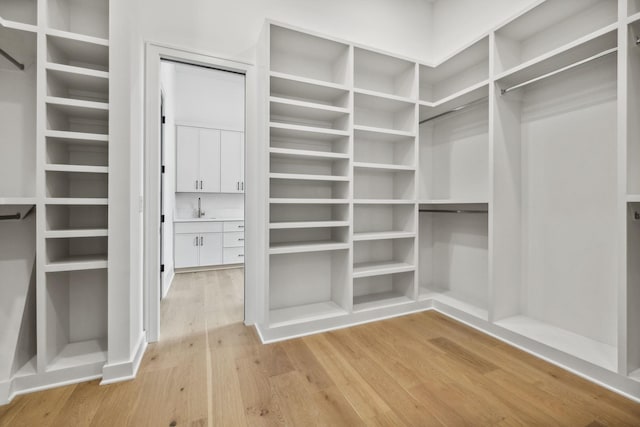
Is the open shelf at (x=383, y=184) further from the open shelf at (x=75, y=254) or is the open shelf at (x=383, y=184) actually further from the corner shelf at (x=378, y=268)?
the open shelf at (x=75, y=254)

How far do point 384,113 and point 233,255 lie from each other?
337 centimetres

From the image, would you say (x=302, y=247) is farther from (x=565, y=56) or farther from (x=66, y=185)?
(x=565, y=56)

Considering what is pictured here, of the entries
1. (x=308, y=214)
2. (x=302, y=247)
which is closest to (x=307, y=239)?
(x=308, y=214)

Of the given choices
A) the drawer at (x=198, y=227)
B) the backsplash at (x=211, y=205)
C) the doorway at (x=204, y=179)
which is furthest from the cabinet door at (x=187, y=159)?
the drawer at (x=198, y=227)

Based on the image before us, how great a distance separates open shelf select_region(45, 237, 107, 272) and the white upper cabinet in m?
2.92

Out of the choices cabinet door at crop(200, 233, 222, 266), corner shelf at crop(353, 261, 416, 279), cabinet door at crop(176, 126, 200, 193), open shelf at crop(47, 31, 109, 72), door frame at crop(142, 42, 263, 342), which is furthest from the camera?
cabinet door at crop(176, 126, 200, 193)

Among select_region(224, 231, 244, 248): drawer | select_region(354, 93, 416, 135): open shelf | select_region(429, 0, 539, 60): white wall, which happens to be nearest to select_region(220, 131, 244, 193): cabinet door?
select_region(224, 231, 244, 248): drawer

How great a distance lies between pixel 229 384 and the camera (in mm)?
1627

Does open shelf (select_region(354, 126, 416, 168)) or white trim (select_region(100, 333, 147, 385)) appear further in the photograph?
open shelf (select_region(354, 126, 416, 168))

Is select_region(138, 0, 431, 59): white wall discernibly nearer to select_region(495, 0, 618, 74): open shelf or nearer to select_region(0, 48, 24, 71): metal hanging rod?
select_region(0, 48, 24, 71): metal hanging rod

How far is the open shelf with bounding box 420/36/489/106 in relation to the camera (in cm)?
249

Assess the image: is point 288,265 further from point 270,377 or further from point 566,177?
point 566,177

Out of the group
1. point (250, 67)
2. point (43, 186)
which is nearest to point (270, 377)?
point (43, 186)

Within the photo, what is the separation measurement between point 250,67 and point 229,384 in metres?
2.40
